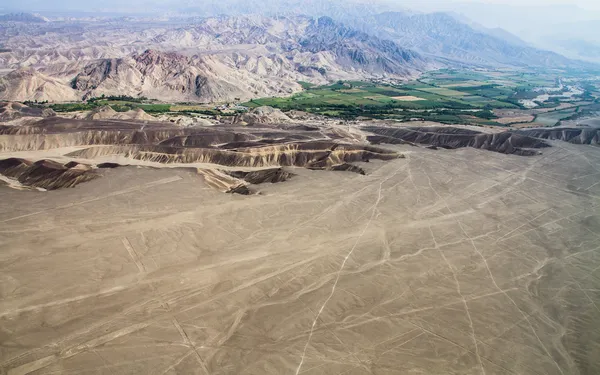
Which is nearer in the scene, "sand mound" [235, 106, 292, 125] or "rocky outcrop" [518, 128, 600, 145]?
"rocky outcrop" [518, 128, 600, 145]

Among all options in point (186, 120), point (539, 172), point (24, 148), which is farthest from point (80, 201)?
point (539, 172)

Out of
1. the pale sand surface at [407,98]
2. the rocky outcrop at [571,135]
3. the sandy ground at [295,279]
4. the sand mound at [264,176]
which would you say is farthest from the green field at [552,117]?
the sand mound at [264,176]

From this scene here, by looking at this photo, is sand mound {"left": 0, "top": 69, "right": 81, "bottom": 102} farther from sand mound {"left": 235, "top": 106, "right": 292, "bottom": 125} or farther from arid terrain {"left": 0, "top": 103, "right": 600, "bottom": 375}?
arid terrain {"left": 0, "top": 103, "right": 600, "bottom": 375}

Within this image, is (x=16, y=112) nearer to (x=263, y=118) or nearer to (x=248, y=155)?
(x=263, y=118)

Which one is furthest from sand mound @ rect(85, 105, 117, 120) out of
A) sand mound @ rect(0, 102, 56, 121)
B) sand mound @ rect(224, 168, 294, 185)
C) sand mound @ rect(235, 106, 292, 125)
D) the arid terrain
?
sand mound @ rect(224, 168, 294, 185)

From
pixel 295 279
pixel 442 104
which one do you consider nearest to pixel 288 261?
pixel 295 279

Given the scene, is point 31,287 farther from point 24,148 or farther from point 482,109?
point 482,109
